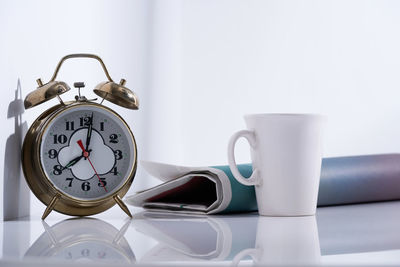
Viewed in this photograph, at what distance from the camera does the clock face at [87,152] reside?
0.91m

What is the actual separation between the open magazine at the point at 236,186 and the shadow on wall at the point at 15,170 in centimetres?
19

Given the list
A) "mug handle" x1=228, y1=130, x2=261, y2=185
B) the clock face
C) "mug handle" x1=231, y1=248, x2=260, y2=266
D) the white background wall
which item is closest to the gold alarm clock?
the clock face

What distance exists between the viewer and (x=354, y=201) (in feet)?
3.61

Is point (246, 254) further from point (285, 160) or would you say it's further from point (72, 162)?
point (72, 162)

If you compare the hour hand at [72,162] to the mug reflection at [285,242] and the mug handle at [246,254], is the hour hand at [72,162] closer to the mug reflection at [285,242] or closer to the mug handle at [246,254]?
the mug reflection at [285,242]

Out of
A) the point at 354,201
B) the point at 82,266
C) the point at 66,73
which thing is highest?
the point at 66,73

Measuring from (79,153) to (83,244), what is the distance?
35 centimetres

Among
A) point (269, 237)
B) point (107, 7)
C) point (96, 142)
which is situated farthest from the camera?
point (107, 7)

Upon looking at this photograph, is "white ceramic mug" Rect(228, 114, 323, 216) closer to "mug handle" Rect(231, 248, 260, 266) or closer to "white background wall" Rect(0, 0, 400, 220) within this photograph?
"mug handle" Rect(231, 248, 260, 266)

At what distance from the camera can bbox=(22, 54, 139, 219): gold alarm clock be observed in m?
0.89

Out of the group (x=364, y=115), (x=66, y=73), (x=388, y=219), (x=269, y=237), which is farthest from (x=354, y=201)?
(x=364, y=115)

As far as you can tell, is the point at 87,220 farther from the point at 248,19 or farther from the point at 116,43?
the point at 248,19

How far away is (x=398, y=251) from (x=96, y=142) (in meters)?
0.57

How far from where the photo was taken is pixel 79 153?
0.93 meters
